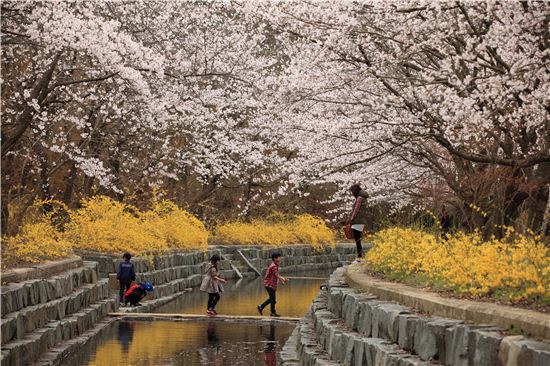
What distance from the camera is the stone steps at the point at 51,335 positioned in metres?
11.2

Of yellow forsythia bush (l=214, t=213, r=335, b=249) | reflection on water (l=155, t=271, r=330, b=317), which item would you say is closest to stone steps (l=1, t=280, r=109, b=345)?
reflection on water (l=155, t=271, r=330, b=317)

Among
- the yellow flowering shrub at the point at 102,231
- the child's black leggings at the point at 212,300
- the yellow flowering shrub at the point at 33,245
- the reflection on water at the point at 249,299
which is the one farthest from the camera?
the reflection on water at the point at 249,299

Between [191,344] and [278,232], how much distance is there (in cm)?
1933

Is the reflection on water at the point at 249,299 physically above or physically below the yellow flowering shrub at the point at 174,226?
below

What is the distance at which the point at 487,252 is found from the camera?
1003 centimetres

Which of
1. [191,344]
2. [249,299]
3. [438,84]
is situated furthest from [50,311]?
[249,299]

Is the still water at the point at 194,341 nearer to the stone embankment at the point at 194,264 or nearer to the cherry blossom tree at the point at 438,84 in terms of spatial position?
the stone embankment at the point at 194,264

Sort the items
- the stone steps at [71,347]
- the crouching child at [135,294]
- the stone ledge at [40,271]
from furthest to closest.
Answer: the crouching child at [135,294], the stone ledge at [40,271], the stone steps at [71,347]

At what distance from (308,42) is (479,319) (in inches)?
360

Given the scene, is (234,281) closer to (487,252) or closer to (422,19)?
(422,19)

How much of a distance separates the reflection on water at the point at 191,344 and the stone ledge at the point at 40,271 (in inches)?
53.8

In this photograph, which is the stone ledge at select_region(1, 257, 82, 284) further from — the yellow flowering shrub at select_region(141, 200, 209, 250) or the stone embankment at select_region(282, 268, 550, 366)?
the yellow flowering shrub at select_region(141, 200, 209, 250)

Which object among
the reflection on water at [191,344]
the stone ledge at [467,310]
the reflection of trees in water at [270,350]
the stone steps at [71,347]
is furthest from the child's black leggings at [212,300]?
the stone ledge at [467,310]

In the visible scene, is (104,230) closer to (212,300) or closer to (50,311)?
(212,300)
